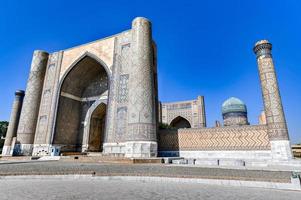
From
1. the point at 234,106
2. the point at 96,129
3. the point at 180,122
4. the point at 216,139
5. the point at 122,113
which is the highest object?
the point at 234,106

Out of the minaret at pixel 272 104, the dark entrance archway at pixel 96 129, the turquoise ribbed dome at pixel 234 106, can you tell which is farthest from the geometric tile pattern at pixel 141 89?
the turquoise ribbed dome at pixel 234 106

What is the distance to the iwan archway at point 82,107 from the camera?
45.3 feet

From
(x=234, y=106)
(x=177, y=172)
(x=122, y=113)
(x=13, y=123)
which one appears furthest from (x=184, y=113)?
(x=177, y=172)

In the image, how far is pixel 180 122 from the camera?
898 inches

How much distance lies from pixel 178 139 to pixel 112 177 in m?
7.31

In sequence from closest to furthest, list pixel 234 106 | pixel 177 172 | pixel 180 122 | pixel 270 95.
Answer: pixel 177 172, pixel 270 95, pixel 234 106, pixel 180 122

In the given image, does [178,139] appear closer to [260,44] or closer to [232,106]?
[260,44]

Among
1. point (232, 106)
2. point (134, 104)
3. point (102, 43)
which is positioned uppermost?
point (102, 43)

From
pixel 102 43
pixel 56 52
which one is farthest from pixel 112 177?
pixel 56 52

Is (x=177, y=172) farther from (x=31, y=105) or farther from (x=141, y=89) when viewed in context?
(x=31, y=105)

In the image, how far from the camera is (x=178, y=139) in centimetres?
1060

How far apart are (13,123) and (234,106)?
794 inches

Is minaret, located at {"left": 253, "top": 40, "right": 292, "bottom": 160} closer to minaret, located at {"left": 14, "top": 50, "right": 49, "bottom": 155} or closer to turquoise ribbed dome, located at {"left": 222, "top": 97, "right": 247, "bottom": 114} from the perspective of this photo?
turquoise ribbed dome, located at {"left": 222, "top": 97, "right": 247, "bottom": 114}

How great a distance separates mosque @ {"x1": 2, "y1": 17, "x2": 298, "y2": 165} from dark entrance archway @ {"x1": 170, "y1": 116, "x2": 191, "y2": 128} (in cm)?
555
